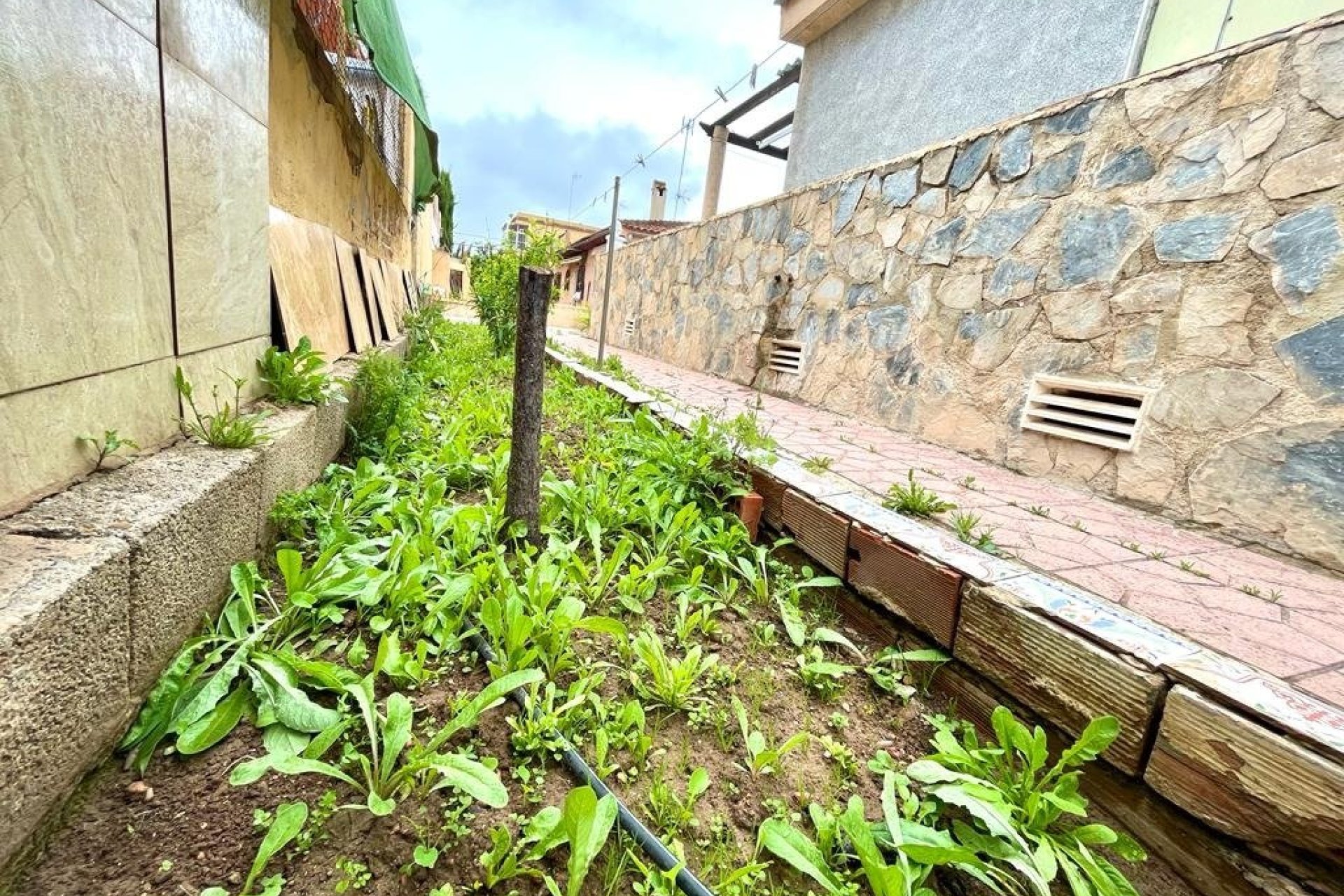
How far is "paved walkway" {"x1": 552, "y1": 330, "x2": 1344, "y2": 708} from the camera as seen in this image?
128 cm

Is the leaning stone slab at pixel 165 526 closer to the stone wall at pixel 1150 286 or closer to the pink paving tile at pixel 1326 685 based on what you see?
the pink paving tile at pixel 1326 685

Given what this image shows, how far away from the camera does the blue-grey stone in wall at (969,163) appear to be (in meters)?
3.19

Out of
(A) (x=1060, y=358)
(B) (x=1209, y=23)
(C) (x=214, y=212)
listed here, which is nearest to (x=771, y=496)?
(A) (x=1060, y=358)

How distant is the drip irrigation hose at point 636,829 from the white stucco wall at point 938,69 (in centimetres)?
677

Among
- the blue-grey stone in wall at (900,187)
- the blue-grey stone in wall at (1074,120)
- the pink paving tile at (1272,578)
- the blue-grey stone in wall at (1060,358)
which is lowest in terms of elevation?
the pink paving tile at (1272,578)

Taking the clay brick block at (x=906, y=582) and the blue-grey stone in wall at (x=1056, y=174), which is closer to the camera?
the clay brick block at (x=906, y=582)

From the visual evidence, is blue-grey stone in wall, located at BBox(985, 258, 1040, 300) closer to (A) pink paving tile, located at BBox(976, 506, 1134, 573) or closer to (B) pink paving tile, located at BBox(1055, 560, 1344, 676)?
(A) pink paving tile, located at BBox(976, 506, 1134, 573)

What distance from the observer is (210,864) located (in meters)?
0.89

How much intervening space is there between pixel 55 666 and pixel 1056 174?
3.89 metres

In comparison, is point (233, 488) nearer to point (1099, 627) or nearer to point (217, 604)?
point (217, 604)

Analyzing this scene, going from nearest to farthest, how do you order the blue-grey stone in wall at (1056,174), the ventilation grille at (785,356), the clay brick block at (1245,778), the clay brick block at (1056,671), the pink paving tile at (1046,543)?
the clay brick block at (1245,778) → the clay brick block at (1056,671) → the pink paving tile at (1046,543) → the blue-grey stone in wall at (1056,174) → the ventilation grille at (785,356)

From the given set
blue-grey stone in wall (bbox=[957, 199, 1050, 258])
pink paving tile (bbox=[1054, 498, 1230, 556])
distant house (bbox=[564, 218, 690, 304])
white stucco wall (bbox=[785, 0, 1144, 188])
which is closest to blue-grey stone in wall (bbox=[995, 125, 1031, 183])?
blue-grey stone in wall (bbox=[957, 199, 1050, 258])

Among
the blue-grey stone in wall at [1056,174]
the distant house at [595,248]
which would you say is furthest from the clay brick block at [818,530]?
the distant house at [595,248]

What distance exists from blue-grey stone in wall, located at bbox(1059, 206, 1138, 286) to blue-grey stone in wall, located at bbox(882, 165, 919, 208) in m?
1.15
